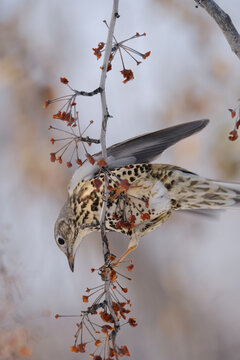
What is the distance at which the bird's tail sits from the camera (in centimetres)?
169

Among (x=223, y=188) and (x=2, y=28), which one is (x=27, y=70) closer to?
(x=2, y=28)

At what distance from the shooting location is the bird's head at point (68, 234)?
1872mm

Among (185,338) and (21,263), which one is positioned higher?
(21,263)

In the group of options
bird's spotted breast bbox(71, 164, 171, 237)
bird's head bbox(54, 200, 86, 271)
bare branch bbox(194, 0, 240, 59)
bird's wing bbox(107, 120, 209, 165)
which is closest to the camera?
bare branch bbox(194, 0, 240, 59)

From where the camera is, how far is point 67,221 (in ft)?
6.16

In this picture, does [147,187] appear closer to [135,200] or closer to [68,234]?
[135,200]

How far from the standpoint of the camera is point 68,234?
189cm

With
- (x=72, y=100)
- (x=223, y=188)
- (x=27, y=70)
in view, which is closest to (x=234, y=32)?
(x=72, y=100)

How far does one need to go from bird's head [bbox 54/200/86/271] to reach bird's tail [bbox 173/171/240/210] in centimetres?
42

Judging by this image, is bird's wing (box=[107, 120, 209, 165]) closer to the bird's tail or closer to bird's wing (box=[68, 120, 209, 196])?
bird's wing (box=[68, 120, 209, 196])

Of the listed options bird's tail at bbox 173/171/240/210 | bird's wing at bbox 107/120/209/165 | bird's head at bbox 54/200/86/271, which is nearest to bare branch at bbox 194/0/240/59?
bird's wing at bbox 107/120/209/165

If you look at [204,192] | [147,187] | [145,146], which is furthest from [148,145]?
[204,192]

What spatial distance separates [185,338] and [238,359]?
0.39m

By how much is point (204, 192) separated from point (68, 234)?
0.55m
